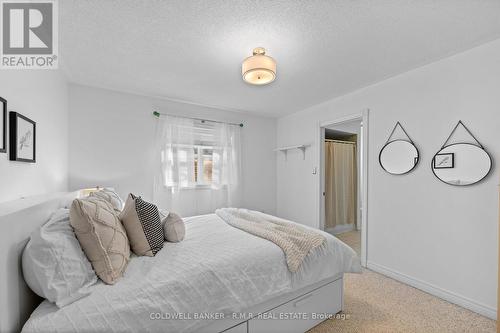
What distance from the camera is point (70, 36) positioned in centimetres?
185

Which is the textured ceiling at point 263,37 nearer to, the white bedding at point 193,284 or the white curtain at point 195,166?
the white curtain at point 195,166

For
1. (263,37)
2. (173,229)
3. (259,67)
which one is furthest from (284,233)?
(263,37)

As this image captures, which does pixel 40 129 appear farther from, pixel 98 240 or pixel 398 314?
pixel 398 314

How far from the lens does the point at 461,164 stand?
205cm

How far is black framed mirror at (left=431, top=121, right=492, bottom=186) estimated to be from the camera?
1.93m

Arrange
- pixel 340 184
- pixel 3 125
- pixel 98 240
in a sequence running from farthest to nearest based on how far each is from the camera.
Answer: pixel 340 184 < pixel 3 125 < pixel 98 240

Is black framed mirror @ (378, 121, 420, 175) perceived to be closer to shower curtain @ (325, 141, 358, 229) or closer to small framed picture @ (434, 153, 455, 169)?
small framed picture @ (434, 153, 455, 169)

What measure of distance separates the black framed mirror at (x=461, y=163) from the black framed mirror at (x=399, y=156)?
0.20 meters

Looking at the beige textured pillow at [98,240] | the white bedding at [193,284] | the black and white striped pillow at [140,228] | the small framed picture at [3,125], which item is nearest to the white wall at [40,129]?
the small framed picture at [3,125]

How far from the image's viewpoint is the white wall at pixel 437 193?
6.30 ft

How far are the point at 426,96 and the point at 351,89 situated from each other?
2.91ft

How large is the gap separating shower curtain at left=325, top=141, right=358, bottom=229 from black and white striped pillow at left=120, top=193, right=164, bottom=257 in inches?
141

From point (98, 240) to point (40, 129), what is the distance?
4.72 feet

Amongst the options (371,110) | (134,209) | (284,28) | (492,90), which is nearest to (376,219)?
(371,110)
